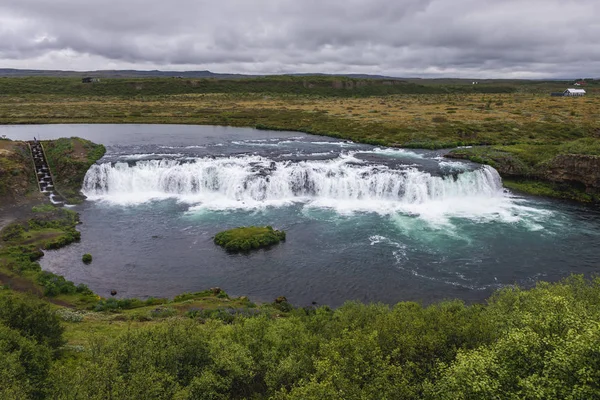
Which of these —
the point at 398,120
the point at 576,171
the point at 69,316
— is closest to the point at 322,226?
the point at 69,316

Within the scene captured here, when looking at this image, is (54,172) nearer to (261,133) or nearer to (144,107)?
(261,133)

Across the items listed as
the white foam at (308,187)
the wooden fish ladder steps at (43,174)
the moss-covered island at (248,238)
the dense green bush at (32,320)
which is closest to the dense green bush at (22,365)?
the dense green bush at (32,320)

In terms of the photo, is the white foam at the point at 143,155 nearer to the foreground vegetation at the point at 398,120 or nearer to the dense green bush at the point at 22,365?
the foreground vegetation at the point at 398,120

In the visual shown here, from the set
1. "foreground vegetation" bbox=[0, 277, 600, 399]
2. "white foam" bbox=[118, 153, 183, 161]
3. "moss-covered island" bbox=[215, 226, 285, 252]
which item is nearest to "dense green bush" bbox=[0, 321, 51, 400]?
"foreground vegetation" bbox=[0, 277, 600, 399]

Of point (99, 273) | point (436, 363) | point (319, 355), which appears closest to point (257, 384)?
point (319, 355)

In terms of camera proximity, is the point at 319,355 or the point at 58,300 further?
the point at 58,300

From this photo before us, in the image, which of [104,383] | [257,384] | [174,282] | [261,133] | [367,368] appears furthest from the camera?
[261,133]

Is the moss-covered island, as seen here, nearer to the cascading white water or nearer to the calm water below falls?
the calm water below falls
